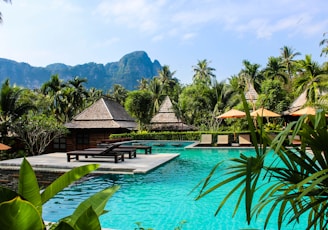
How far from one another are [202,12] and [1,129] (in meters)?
Answer: 15.8

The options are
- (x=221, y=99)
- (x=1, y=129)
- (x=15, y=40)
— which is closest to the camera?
(x=15, y=40)

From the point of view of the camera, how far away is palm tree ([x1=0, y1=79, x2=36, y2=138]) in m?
18.9

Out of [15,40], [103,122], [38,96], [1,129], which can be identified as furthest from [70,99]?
[15,40]

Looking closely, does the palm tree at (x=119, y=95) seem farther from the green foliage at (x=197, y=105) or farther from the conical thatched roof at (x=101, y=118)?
the conical thatched roof at (x=101, y=118)

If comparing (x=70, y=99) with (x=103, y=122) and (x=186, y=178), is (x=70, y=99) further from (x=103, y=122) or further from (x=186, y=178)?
(x=186, y=178)

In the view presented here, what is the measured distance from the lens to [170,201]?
6.96 meters

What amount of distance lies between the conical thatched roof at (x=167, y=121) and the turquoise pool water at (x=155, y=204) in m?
19.3

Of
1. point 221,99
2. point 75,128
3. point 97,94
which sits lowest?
point 75,128

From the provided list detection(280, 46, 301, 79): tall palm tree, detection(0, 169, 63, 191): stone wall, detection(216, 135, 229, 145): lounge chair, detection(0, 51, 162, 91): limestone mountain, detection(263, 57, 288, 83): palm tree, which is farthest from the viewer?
detection(0, 51, 162, 91): limestone mountain

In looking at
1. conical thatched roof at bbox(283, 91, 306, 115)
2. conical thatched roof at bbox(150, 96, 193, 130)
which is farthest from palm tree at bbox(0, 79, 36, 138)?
conical thatched roof at bbox(283, 91, 306, 115)

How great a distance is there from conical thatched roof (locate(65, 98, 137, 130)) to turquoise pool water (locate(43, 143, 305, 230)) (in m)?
15.0

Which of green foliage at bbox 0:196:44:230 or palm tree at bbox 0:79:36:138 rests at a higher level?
palm tree at bbox 0:79:36:138

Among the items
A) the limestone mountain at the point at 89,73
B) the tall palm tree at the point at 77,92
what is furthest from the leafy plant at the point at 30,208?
the limestone mountain at the point at 89,73

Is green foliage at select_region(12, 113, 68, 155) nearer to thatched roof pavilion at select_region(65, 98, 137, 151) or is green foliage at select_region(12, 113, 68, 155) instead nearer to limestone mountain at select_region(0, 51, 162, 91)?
thatched roof pavilion at select_region(65, 98, 137, 151)
